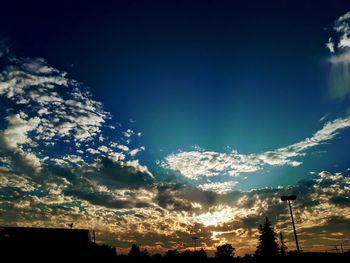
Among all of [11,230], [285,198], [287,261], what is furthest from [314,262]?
[11,230]

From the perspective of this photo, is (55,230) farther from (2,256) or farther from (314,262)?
(314,262)

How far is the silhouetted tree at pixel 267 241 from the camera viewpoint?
80.6m

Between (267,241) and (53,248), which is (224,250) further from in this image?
(53,248)

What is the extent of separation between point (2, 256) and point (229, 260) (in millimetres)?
40932

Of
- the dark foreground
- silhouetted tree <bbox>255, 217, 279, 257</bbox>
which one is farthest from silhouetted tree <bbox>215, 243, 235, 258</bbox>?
the dark foreground

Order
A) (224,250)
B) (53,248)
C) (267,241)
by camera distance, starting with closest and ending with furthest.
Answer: (53,248) < (267,241) < (224,250)

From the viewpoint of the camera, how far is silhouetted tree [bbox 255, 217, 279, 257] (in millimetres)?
80575

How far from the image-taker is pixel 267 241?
82562 millimetres

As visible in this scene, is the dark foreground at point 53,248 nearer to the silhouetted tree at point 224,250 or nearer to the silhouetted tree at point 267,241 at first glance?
the silhouetted tree at point 267,241

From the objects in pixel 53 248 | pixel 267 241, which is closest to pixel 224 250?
pixel 267 241

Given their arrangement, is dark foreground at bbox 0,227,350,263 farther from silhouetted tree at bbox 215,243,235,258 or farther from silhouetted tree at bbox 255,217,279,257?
silhouetted tree at bbox 215,243,235,258

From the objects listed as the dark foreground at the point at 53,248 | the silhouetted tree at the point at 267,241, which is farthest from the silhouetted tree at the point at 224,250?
the dark foreground at the point at 53,248

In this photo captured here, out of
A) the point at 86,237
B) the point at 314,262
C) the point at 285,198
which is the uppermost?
the point at 285,198

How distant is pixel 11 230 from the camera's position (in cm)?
3978
